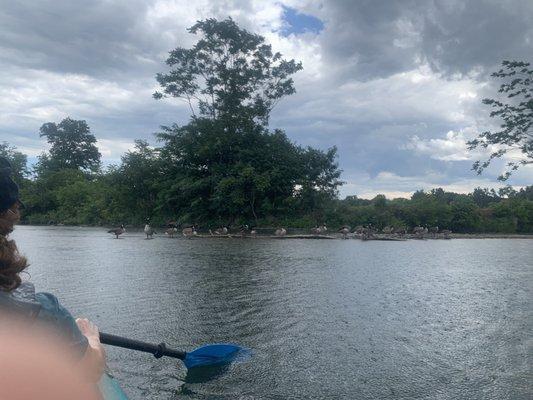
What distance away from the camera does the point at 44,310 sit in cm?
181

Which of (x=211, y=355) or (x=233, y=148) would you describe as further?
(x=233, y=148)

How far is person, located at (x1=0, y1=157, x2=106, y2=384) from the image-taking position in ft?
5.74

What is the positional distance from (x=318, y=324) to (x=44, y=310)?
6.39 meters

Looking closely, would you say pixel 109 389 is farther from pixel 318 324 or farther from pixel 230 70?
pixel 230 70

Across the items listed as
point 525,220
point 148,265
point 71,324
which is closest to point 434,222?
point 525,220

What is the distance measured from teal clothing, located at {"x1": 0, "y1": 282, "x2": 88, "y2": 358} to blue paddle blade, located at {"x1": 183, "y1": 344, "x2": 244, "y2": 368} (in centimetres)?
364

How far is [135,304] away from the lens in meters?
8.91

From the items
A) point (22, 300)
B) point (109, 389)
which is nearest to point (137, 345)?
point (109, 389)

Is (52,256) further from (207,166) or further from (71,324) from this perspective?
(207,166)

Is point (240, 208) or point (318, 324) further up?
point (240, 208)

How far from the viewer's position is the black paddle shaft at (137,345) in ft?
12.5

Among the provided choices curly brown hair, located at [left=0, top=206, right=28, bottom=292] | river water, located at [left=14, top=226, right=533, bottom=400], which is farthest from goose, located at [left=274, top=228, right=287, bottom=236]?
curly brown hair, located at [left=0, top=206, right=28, bottom=292]

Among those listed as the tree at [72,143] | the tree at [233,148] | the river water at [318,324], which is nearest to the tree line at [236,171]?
the tree at [233,148]

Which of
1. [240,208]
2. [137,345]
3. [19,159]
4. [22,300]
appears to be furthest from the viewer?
[19,159]
